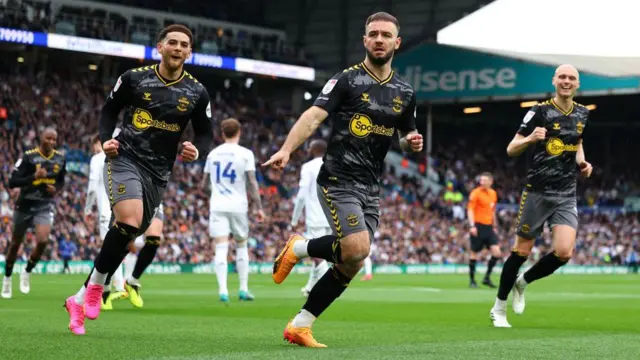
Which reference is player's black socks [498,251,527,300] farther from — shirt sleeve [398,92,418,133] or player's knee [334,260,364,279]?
player's knee [334,260,364,279]

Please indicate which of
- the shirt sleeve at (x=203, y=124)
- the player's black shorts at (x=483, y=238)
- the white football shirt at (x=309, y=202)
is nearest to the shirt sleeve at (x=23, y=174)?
the white football shirt at (x=309, y=202)

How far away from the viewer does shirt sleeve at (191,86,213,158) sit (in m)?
9.66

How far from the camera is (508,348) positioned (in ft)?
27.6

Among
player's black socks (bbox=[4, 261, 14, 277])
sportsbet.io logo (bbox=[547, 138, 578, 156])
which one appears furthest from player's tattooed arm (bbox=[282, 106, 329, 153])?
player's black socks (bbox=[4, 261, 14, 277])

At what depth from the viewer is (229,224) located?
15.5 meters

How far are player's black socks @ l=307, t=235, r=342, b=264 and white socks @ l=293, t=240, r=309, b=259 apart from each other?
0.11ft

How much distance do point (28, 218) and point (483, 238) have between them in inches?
416

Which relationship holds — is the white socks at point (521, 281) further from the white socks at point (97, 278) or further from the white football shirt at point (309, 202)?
the white football shirt at point (309, 202)

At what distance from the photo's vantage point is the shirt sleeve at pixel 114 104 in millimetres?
9320

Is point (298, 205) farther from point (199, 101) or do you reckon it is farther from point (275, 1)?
point (275, 1)

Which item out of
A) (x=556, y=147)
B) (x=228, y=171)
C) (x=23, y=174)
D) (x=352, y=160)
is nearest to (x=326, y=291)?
(x=352, y=160)

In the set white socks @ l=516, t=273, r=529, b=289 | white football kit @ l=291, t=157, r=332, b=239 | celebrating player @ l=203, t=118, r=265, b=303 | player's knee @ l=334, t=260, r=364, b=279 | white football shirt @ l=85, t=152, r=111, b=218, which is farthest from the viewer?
white football kit @ l=291, t=157, r=332, b=239

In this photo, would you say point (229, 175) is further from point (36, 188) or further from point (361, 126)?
point (361, 126)

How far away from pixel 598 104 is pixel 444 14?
29.6 ft
